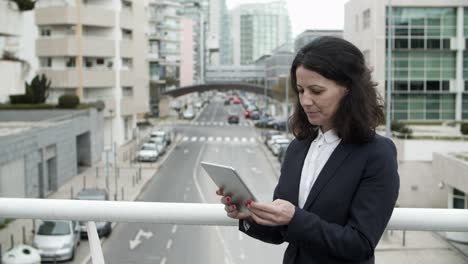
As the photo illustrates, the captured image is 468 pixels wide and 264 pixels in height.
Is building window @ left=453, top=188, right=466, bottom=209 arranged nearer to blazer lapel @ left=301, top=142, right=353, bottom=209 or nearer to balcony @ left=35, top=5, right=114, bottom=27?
blazer lapel @ left=301, top=142, right=353, bottom=209

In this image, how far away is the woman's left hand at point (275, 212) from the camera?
213 cm

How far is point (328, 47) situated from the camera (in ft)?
7.41

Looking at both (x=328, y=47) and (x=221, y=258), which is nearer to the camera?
(x=328, y=47)

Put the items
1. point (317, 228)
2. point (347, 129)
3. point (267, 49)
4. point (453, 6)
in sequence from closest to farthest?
point (317, 228) → point (347, 129) → point (453, 6) → point (267, 49)

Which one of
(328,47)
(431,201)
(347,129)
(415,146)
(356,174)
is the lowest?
(431,201)

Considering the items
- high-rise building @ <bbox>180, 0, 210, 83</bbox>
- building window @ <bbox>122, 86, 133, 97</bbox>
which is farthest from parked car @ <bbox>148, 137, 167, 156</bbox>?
high-rise building @ <bbox>180, 0, 210, 83</bbox>

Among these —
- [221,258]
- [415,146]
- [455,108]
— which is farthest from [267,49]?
[221,258]

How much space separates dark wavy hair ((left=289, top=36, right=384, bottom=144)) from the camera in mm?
2244

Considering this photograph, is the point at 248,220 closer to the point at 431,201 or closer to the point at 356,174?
the point at 356,174

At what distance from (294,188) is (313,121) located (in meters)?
0.23

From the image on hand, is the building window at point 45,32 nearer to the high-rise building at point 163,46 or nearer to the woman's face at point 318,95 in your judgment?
the high-rise building at point 163,46

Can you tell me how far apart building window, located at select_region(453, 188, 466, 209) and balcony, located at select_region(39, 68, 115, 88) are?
25.5 meters

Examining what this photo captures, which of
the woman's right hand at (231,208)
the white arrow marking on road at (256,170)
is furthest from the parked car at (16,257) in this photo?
the white arrow marking on road at (256,170)

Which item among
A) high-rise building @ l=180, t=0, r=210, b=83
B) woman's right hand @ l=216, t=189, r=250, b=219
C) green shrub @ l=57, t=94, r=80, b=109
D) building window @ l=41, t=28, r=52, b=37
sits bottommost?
green shrub @ l=57, t=94, r=80, b=109
